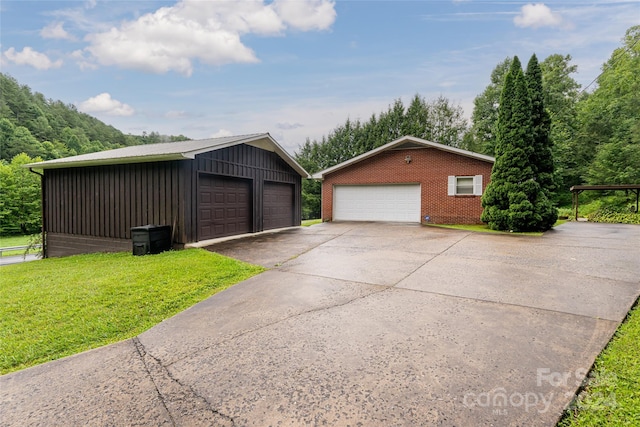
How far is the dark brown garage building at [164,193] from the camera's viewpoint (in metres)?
8.45

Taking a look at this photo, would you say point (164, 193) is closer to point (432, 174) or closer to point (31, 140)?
point (432, 174)

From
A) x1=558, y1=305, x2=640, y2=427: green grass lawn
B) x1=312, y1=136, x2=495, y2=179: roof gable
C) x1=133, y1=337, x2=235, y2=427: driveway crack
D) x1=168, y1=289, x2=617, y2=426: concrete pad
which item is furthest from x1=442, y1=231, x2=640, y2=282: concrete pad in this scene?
x1=133, y1=337, x2=235, y2=427: driveway crack

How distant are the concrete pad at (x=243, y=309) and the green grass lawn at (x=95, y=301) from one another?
12.0 inches

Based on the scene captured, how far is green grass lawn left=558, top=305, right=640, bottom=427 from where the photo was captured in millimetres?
1806

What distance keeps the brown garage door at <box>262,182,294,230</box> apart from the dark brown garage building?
0.04m

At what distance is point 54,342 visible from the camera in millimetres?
3121

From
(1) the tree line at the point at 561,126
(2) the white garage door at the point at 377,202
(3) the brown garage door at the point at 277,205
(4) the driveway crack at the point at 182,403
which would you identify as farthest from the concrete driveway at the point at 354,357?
(1) the tree line at the point at 561,126

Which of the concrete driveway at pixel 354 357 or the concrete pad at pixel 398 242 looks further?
the concrete pad at pixel 398 242

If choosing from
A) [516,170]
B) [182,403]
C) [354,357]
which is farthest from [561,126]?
[182,403]

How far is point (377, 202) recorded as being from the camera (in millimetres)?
15117

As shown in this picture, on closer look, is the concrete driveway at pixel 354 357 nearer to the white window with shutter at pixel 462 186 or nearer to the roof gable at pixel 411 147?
the white window with shutter at pixel 462 186

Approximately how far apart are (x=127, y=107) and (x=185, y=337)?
46869 millimetres

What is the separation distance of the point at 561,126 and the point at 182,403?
1244 inches

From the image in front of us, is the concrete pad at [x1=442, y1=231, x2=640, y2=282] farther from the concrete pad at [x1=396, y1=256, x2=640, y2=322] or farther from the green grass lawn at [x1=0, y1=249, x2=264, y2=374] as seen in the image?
the green grass lawn at [x1=0, y1=249, x2=264, y2=374]
